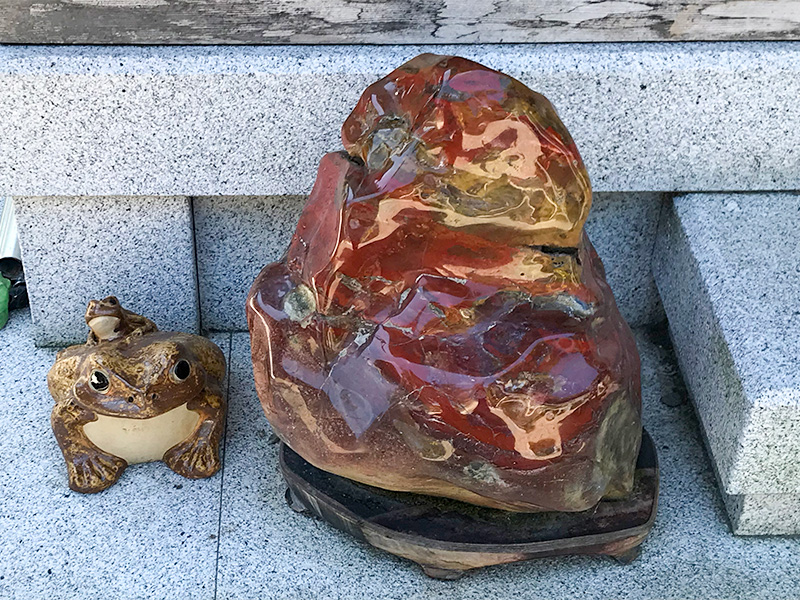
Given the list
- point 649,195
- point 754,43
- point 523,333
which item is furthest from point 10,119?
point 754,43

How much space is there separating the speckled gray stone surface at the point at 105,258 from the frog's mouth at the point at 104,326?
36 cm

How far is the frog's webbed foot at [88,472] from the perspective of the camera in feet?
7.06

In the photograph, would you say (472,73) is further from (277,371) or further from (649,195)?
(649,195)

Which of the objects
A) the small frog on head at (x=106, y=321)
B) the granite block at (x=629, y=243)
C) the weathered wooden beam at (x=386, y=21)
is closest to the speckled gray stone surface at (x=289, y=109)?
the weathered wooden beam at (x=386, y=21)

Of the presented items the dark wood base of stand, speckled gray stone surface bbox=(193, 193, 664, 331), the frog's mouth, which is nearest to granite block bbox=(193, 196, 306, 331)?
speckled gray stone surface bbox=(193, 193, 664, 331)

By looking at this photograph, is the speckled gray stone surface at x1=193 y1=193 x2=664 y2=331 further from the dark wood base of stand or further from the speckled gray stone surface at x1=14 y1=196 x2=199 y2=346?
the dark wood base of stand

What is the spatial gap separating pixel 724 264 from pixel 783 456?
19.5 inches

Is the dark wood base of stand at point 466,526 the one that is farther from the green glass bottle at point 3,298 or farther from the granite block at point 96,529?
the green glass bottle at point 3,298

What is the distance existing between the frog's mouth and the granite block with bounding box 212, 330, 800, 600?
44 cm

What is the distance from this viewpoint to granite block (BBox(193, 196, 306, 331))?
8.23 feet

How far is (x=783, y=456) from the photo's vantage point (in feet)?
6.32

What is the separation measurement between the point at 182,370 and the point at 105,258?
1.83ft

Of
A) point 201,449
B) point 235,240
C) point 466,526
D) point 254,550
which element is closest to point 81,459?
point 201,449

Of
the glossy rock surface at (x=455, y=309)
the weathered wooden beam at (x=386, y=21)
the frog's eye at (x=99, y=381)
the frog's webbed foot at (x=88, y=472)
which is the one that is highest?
the weathered wooden beam at (x=386, y=21)
